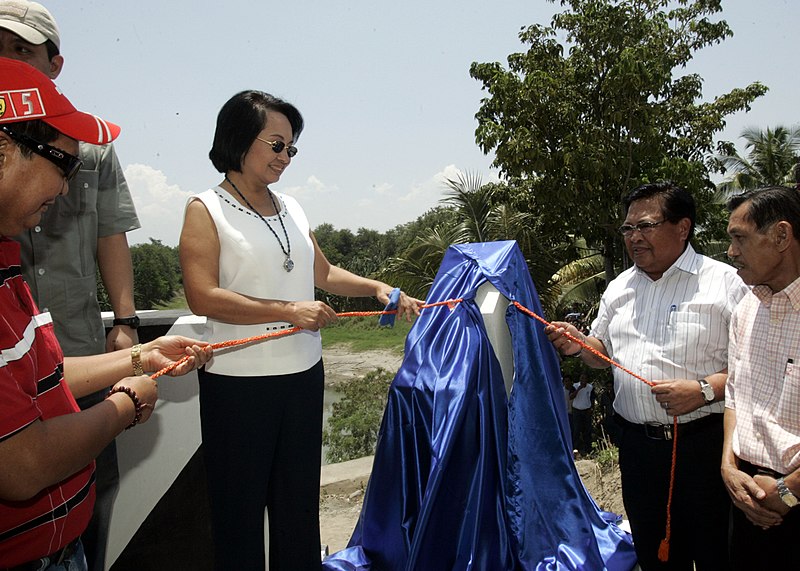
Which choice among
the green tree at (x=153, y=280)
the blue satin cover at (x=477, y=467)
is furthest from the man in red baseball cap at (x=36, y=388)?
the green tree at (x=153, y=280)

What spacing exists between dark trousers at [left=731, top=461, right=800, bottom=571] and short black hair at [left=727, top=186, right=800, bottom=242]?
2.61ft

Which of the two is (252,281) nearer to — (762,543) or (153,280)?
(762,543)

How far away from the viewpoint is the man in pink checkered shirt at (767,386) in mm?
1912

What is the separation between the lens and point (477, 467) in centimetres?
282

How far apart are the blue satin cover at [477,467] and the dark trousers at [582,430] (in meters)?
6.91

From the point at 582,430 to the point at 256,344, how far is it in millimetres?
8844

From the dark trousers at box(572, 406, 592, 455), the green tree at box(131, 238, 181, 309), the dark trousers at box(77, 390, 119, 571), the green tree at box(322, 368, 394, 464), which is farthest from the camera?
the green tree at box(131, 238, 181, 309)

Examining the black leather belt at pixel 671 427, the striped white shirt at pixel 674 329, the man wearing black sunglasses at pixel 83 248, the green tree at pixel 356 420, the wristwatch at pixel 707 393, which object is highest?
the man wearing black sunglasses at pixel 83 248

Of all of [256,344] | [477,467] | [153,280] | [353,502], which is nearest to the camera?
[256,344]

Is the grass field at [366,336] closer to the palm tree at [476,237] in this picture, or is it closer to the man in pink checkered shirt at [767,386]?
the palm tree at [476,237]

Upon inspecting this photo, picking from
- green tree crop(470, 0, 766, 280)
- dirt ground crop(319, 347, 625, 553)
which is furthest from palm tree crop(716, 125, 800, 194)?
dirt ground crop(319, 347, 625, 553)

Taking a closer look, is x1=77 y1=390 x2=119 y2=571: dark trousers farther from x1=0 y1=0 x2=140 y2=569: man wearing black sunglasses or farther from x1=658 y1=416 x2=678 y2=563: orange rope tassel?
x1=658 y1=416 x2=678 y2=563: orange rope tassel

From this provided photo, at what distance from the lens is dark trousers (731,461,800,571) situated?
6.46ft

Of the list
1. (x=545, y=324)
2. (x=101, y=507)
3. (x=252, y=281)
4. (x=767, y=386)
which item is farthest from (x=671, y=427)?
(x=101, y=507)
